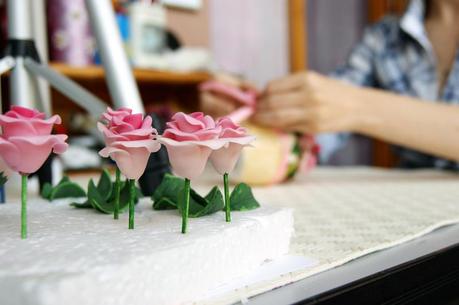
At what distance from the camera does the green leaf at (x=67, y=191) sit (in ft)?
1.45

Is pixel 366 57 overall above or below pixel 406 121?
above

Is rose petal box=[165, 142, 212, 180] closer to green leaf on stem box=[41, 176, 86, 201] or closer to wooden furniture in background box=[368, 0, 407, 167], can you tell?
green leaf on stem box=[41, 176, 86, 201]

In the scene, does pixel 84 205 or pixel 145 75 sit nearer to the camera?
pixel 84 205

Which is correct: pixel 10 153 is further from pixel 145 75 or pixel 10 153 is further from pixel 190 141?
pixel 145 75

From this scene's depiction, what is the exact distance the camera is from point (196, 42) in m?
1.73

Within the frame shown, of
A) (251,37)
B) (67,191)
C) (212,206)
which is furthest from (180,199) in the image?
(251,37)

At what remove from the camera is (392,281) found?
0.31 meters

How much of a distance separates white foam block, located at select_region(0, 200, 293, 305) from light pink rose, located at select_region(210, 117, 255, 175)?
1.5 inches

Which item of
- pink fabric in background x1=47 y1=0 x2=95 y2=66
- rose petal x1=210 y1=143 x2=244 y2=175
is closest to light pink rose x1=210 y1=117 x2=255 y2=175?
rose petal x1=210 y1=143 x2=244 y2=175

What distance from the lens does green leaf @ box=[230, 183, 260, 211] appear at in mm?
355

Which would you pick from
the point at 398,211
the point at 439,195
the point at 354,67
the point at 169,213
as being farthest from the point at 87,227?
the point at 354,67

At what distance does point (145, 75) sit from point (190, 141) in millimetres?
1041

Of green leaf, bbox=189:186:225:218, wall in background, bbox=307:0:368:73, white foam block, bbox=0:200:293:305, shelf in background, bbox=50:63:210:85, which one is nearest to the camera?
white foam block, bbox=0:200:293:305

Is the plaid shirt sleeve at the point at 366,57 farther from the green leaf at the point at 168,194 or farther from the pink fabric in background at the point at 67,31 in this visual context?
the green leaf at the point at 168,194
